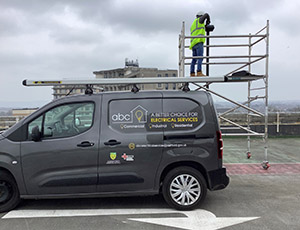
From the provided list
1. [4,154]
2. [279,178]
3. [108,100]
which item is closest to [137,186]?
[108,100]

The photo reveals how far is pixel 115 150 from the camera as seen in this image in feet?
12.8

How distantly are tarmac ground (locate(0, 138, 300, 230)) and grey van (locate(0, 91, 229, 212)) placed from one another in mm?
284

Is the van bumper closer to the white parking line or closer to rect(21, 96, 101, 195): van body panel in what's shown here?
the white parking line

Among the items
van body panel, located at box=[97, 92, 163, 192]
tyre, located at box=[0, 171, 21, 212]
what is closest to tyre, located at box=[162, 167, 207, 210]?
van body panel, located at box=[97, 92, 163, 192]

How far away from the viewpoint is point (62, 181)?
390 centimetres

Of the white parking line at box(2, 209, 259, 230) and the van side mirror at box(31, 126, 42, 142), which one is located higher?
the van side mirror at box(31, 126, 42, 142)

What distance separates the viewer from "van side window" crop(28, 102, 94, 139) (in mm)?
3967

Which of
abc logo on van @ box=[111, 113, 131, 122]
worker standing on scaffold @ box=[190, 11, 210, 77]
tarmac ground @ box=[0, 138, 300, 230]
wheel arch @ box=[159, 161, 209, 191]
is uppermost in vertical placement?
worker standing on scaffold @ box=[190, 11, 210, 77]

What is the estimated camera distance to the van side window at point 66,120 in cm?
397

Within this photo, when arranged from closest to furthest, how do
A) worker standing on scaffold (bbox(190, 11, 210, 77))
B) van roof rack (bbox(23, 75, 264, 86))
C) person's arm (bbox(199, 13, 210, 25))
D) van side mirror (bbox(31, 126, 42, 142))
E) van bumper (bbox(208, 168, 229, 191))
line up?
van side mirror (bbox(31, 126, 42, 142)) → van bumper (bbox(208, 168, 229, 191)) → van roof rack (bbox(23, 75, 264, 86)) → person's arm (bbox(199, 13, 210, 25)) → worker standing on scaffold (bbox(190, 11, 210, 77))

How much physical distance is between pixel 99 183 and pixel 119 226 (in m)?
0.75

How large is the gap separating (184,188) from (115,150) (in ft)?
4.18

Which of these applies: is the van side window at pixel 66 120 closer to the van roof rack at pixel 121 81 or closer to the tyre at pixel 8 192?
the van roof rack at pixel 121 81

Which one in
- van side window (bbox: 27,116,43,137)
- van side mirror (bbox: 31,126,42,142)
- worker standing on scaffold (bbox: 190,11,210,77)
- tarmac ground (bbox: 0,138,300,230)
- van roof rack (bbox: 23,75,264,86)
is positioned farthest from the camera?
worker standing on scaffold (bbox: 190,11,210,77)
